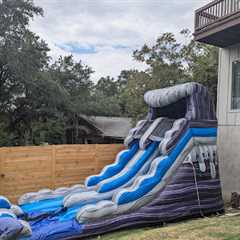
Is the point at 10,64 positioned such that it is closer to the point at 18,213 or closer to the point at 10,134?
the point at 10,134

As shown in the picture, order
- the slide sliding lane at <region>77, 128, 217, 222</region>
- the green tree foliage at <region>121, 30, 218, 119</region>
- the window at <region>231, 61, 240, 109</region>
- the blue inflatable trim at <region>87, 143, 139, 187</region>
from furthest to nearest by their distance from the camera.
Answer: the green tree foliage at <region>121, 30, 218, 119</region>, the window at <region>231, 61, 240, 109</region>, the blue inflatable trim at <region>87, 143, 139, 187</region>, the slide sliding lane at <region>77, 128, 217, 222</region>

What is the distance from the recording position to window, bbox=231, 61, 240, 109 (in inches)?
398

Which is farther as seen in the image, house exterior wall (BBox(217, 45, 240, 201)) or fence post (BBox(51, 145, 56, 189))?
house exterior wall (BBox(217, 45, 240, 201))

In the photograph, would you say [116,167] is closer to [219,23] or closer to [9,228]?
[9,228]

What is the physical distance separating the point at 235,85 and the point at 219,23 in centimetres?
174

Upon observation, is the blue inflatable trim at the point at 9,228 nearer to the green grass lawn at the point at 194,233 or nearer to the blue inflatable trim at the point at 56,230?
the blue inflatable trim at the point at 56,230

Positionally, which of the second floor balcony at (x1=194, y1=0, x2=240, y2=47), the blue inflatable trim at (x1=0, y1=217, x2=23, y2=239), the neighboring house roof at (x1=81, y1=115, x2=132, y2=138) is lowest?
the blue inflatable trim at (x1=0, y1=217, x2=23, y2=239)

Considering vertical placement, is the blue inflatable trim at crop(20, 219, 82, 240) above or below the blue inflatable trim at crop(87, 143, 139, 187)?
below

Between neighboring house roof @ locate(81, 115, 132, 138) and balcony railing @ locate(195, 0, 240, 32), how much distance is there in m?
15.5

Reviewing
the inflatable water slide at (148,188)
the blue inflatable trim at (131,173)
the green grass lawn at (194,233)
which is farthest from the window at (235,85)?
the green grass lawn at (194,233)

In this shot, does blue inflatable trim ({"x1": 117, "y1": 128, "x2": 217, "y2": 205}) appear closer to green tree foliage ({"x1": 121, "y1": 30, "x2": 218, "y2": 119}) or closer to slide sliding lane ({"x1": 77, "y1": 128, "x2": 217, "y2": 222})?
slide sliding lane ({"x1": 77, "y1": 128, "x2": 217, "y2": 222})

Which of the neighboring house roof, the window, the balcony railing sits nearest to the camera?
the balcony railing

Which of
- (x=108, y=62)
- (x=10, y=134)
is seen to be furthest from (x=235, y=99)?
(x=108, y=62)

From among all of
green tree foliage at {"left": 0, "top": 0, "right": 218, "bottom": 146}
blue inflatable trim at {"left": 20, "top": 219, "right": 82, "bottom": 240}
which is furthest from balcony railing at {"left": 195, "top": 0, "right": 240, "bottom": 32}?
green tree foliage at {"left": 0, "top": 0, "right": 218, "bottom": 146}
